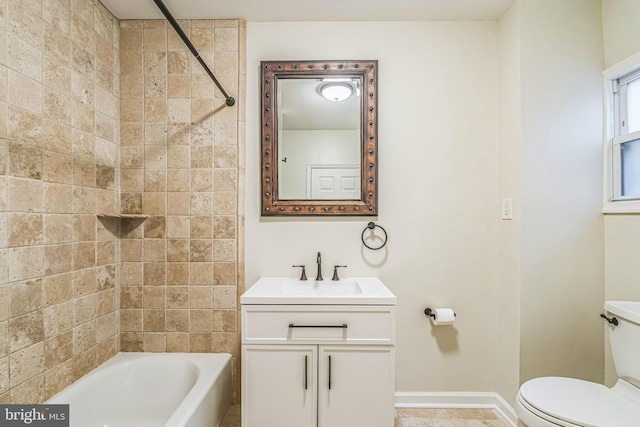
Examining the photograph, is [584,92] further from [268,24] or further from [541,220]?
[268,24]

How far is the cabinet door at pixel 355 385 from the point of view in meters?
1.44

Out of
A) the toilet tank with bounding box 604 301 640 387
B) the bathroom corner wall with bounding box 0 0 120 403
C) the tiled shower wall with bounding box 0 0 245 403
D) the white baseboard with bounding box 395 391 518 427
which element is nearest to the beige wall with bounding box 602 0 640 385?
the toilet tank with bounding box 604 301 640 387

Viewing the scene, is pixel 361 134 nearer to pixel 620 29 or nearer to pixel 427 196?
pixel 427 196

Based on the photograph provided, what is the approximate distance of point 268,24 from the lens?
1897 mm

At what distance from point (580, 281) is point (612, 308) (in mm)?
282

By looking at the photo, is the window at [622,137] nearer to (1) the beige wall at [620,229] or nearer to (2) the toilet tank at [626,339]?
(1) the beige wall at [620,229]

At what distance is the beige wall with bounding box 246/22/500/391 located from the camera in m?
1.88

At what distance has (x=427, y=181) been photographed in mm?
1895

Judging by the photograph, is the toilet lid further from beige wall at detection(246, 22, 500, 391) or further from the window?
the window

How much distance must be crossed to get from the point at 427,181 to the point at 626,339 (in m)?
1.18

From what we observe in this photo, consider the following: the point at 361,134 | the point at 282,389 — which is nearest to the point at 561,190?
the point at 361,134

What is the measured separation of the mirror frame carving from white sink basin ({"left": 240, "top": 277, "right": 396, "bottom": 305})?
0.42m

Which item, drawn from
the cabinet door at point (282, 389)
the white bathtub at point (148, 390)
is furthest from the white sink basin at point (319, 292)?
the white bathtub at point (148, 390)

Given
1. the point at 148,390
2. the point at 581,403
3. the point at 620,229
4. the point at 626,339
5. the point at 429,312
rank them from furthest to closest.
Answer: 1. the point at 429,312
2. the point at 148,390
3. the point at 620,229
4. the point at 626,339
5. the point at 581,403
